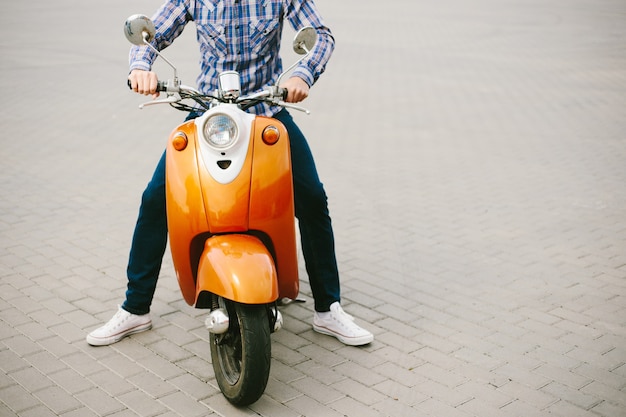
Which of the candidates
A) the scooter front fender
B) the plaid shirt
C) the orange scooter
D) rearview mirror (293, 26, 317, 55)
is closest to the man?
the plaid shirt

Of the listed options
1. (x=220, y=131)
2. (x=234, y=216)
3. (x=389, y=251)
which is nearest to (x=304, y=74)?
(x=220, y=131)

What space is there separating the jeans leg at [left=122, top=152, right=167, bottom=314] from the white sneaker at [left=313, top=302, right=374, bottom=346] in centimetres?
87

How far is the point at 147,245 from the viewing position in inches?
143

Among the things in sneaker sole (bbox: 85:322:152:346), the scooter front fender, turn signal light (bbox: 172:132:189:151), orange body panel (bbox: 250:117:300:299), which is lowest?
sneaker sole (bbox: 85:322:152:346)

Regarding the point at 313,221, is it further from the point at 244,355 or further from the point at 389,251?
the point at 389,251

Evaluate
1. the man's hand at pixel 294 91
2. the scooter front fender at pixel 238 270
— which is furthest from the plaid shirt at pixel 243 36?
the scooter front fender at pixel 238 270

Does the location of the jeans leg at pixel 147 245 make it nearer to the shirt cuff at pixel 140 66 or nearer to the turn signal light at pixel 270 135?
the shirt cuff at pixel 140 66

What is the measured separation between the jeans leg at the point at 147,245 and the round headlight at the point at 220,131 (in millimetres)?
460

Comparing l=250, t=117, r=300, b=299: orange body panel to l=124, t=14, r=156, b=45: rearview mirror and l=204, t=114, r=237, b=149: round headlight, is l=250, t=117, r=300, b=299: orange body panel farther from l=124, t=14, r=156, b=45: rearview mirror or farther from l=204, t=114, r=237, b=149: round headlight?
l=124, t=14, r=156, b=45: rearview mirror

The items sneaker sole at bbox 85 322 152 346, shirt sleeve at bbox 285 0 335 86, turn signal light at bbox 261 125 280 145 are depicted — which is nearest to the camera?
turn signal light at bbox 261 125 280 145

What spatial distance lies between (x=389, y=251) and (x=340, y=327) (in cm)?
138

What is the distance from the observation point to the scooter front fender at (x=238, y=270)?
2854mm

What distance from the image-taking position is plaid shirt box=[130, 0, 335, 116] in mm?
3359

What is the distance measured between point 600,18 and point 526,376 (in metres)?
18.6
